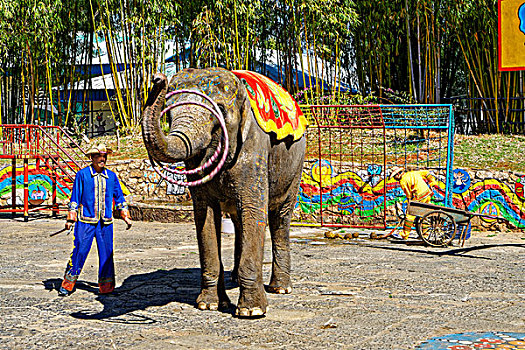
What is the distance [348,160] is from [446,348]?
10.4m

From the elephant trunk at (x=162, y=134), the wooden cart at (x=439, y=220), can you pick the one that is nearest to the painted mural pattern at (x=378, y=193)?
the wooden cart at (x=439, y=220)

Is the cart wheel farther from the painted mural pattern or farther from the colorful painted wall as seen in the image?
the colorful painted wall

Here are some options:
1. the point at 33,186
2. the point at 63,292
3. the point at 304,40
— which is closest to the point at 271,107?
the point at 63,292

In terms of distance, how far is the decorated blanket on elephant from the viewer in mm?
6234

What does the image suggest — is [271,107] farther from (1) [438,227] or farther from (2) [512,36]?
(2) [512,36]

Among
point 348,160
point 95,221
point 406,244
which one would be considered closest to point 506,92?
point 348,160

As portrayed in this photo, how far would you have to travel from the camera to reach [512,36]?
11.8 m

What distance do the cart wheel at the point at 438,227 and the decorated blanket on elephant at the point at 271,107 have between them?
4.47m

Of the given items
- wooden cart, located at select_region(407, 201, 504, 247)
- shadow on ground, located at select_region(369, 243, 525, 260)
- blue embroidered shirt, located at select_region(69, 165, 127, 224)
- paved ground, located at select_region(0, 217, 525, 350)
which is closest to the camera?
paved ground, located at select_region(0, 217, 525, 350)

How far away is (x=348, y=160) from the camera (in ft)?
50.1

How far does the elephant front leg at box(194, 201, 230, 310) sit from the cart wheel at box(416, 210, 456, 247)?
542cm

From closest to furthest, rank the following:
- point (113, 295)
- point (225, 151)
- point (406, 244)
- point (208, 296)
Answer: point (225, 151) < point (208, 296) < point (113, 295) < point (406, 244)

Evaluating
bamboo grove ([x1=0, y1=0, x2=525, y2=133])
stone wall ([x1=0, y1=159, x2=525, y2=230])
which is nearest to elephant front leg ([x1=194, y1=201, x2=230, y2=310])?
stone wall ([x1=0, y1=159, x2=525, y2=230])

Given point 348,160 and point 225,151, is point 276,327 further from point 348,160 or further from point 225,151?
point 348,160
